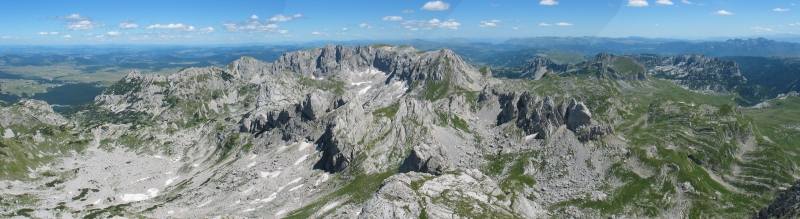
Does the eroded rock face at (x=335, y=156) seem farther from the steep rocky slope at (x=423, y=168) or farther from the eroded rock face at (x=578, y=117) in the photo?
the eroded rock face at (x=578, y=117)

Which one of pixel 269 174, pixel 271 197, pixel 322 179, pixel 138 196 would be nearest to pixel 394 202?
pixel 271 197

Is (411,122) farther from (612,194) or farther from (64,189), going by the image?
(64,189)

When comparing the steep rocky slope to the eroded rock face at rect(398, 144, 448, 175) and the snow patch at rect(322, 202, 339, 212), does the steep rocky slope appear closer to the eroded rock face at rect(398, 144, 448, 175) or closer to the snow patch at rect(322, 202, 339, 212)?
the eroded rock face at rect(398, 144, 448, 175)

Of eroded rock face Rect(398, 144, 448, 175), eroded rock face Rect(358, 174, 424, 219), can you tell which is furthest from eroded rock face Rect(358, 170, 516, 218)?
eroded rock face Rect(398, 144, 448, 175)

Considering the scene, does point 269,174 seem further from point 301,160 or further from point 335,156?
point 335,156

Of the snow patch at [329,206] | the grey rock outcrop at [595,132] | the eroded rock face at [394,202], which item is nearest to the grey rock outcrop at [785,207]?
the eroded rock face at [394,202]

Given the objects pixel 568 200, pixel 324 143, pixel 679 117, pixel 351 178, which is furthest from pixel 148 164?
pixel 679 117
